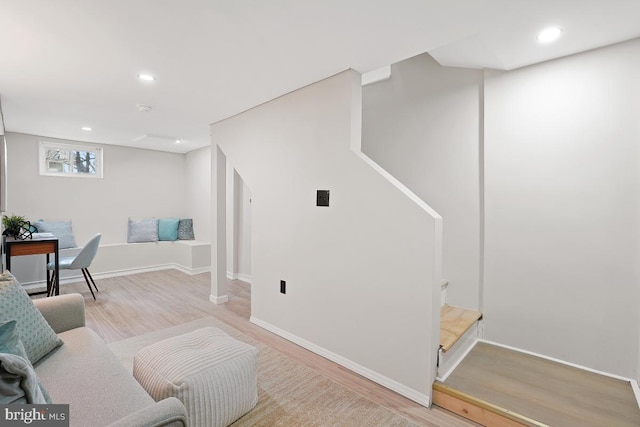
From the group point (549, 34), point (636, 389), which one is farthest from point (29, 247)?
point (636, 389)

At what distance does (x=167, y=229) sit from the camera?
5.84 metres

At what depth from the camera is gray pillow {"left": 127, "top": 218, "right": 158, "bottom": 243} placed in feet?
18.1

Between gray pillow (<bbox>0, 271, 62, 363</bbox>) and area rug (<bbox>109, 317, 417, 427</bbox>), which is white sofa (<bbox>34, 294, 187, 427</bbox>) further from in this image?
area rug (<bbox>109, 317, 417, 427</bbox>)

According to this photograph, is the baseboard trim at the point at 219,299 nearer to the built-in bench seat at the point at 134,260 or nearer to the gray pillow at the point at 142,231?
the built-in bench seat at the point at 134,260

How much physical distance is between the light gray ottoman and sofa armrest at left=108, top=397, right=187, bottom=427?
1.69 feet

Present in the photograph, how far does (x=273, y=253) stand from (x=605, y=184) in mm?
2672

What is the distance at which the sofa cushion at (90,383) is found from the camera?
117cm

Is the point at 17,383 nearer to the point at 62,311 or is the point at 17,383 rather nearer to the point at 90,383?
the point at 90,383

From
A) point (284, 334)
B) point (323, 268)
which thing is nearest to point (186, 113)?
point (323, 268)

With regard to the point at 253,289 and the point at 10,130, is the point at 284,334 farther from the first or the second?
the point at 10,130

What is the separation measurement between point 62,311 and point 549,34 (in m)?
3.54

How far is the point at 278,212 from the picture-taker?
2924mm

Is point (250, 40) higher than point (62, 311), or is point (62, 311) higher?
point (250, 40)

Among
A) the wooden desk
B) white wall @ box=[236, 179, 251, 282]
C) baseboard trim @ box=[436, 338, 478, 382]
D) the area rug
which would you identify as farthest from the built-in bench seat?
baseboard trim @ box=[436, 338, 478, 382]
